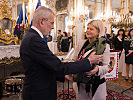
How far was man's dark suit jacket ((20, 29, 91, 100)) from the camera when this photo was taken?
1.28m

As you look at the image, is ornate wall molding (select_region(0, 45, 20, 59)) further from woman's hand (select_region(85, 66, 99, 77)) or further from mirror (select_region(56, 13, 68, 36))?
woman's hand (select_region(85, 66, 99, 77))

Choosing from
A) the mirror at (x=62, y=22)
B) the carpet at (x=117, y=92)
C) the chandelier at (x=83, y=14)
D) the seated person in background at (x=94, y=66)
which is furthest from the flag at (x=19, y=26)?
the carpet at (x=117, y=92)

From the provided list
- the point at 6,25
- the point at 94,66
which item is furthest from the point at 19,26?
the point at 94,66

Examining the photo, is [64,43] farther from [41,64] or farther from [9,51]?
[41,64]

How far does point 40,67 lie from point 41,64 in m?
0.04

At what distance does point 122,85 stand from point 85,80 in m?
3.51

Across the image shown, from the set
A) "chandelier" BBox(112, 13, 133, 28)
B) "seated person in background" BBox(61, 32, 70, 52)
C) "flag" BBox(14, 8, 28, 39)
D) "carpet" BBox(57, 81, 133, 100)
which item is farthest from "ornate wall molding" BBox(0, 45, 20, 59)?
"chandelier" BBox(112, 13, 133, 28)

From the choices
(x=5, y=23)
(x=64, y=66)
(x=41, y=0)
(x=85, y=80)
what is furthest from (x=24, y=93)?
(x=41, y=0)

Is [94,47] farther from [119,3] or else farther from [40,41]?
[119,3]

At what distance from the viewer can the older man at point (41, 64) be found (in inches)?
50.3

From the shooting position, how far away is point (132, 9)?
28.0 ft

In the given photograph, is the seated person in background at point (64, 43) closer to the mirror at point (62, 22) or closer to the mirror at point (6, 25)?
the mirror at point (62, 22)

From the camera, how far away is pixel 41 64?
1310 millimetres

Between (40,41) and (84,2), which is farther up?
(84,2)
